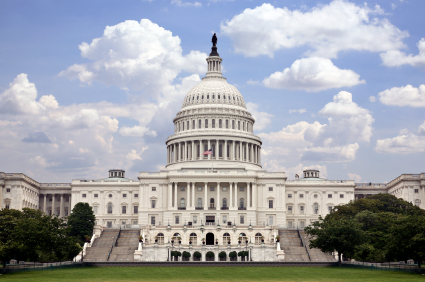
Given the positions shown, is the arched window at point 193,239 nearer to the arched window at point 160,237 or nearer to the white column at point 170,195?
the arched window at point 160,237

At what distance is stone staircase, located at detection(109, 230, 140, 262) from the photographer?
11731cm

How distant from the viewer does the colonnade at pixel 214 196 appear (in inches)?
6088

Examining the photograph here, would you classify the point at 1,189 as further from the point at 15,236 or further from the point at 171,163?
the point at 15,236

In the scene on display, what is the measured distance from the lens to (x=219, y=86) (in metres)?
179

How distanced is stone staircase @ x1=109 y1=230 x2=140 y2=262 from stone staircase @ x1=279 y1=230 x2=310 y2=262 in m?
26.9

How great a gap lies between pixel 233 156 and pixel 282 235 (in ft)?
133

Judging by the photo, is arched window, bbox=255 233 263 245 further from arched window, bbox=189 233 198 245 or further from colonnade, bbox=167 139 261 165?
colonnade, bbox=167 139 261 165

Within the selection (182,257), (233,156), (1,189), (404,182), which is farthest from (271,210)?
(1,189)

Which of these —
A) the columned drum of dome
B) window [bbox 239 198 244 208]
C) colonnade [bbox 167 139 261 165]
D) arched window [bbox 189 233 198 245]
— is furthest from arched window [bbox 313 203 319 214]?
arched window [bbox 189 233 198 245]

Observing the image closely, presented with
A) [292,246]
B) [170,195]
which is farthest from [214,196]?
[292,246]

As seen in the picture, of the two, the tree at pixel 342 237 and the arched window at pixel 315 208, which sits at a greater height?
the arched window at pixel 315 208

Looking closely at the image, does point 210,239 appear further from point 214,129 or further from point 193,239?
point 214,129

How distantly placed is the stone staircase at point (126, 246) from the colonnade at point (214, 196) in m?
20.9

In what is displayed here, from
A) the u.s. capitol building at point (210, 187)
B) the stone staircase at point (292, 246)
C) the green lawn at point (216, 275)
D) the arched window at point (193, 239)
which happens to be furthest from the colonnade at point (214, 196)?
the green lawn at point (216, 275)
